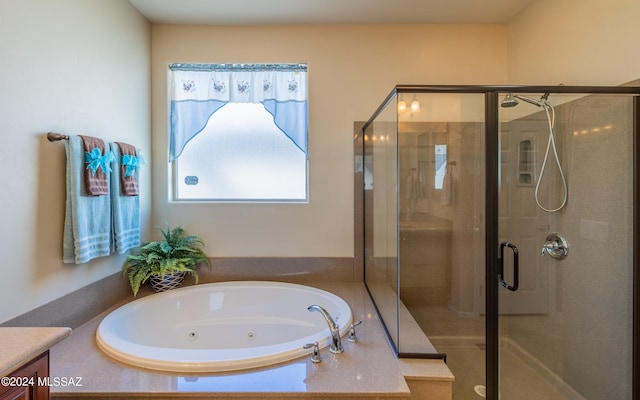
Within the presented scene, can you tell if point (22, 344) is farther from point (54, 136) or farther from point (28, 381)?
point (54, 136)

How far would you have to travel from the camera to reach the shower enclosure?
1.57 metres

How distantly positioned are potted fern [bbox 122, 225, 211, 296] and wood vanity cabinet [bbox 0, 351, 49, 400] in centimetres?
Result: 127

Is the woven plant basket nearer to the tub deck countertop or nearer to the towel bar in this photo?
the tub deck countertop

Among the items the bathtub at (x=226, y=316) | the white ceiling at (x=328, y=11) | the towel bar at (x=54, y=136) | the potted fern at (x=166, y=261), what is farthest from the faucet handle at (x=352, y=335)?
the white ceiling at (x=328, y=11)

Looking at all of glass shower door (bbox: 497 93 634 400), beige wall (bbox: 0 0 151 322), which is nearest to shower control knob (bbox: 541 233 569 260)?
glass shower door (bbox: 497 93 634 400)

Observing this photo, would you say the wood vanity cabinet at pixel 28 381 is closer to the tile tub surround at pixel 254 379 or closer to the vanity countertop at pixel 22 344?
the vanity countertop at pixel 22 344

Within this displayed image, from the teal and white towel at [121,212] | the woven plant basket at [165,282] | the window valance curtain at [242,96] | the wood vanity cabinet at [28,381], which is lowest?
the woven plant basket at [165,282]

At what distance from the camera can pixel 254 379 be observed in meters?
1.24

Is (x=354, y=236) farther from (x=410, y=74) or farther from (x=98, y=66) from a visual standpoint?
(x=98, y=66)

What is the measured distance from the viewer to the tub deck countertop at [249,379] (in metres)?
1.17

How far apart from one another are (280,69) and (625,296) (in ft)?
8.93

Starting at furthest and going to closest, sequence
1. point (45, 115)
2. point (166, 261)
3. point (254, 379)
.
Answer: point (166, 261) → point (45, 115) → point (254, 379)

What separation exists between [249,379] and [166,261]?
1288 millimetres

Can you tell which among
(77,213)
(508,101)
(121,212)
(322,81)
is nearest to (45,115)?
(77,213)
